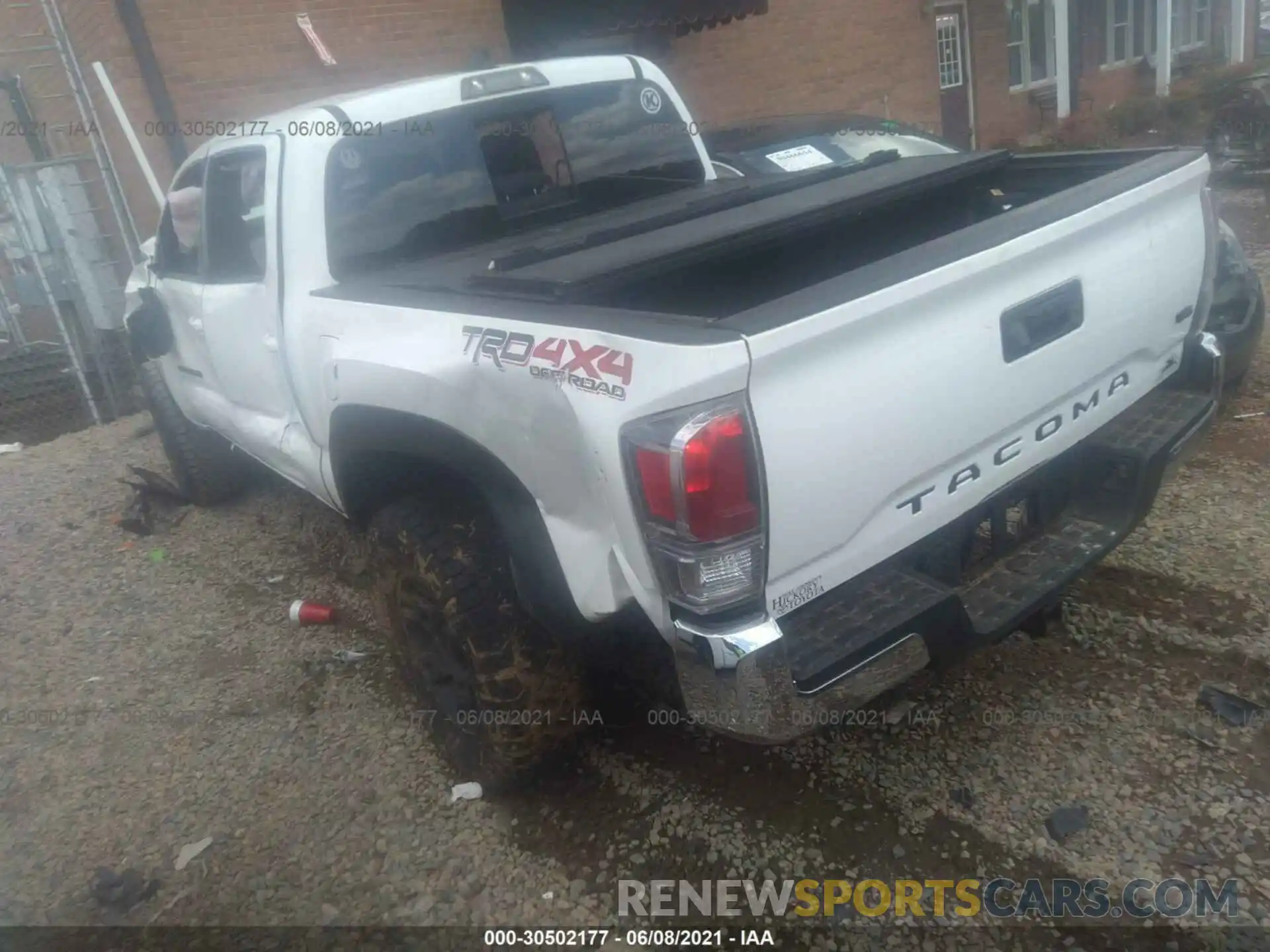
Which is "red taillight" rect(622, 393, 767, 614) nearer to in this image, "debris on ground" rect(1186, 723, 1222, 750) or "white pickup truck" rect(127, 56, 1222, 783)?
"white pickup truck" rect(127, 56, 1222, 783)

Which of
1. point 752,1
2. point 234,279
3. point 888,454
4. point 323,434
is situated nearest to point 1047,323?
point 888,454

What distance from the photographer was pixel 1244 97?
1071 cm

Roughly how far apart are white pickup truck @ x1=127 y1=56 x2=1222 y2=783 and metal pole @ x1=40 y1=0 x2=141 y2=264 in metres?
4.08

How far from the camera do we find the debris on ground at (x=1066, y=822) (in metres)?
2.45

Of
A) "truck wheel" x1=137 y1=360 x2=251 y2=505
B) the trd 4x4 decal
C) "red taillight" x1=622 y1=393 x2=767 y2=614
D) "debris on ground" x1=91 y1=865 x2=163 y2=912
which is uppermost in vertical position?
the trd 4x4 decal

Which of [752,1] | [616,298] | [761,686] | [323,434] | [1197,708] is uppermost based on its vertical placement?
[752,1]

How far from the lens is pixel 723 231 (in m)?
2.68

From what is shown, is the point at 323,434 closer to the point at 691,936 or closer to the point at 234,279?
the point at 234,279

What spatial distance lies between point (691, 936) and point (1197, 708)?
1646 mm

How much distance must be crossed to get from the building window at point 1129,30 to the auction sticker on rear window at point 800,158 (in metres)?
14.8

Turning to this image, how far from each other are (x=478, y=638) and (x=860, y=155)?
5024 millimetres

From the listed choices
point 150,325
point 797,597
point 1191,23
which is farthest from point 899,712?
point 1191,23

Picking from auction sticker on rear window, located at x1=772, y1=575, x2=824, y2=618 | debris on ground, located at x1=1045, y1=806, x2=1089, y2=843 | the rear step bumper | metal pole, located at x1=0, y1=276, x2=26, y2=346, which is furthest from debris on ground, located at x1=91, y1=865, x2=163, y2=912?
metal pole, located at x1=0, y1=276, x2=26, y2=346

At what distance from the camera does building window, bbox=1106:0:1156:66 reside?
1789cm
